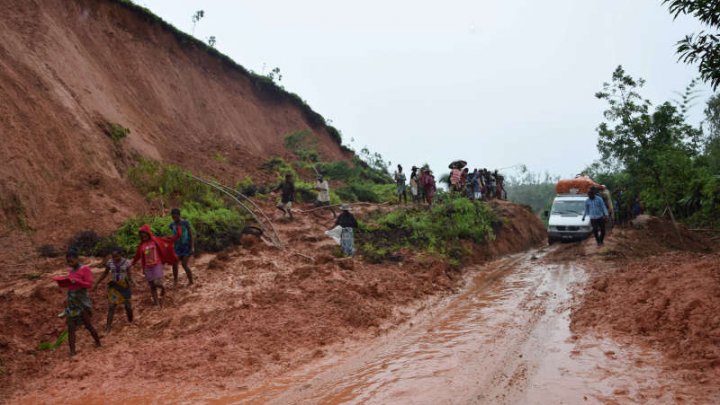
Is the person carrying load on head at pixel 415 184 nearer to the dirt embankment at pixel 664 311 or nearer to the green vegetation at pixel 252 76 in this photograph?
Answer: the dirt embankment at pixel 664 311

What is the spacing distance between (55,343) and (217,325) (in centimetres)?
215

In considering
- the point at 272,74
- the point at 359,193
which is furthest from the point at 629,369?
the point at 272,74

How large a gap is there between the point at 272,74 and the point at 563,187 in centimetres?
1764

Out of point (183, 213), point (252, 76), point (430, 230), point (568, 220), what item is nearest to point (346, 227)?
point (430, 230)

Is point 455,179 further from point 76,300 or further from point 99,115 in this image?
point 76,300

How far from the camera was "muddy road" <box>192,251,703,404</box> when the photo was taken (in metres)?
4.46

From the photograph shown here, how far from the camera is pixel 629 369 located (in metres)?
4.82

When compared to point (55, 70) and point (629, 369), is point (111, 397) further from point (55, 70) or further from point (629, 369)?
point (55, 70)

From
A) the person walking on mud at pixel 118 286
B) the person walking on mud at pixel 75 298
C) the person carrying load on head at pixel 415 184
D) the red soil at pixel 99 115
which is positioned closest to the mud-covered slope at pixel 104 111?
the red soil at pixel 99 115

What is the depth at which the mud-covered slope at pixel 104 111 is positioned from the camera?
32.9 feet

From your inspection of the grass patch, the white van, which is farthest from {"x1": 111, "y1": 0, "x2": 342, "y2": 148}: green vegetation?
the white van

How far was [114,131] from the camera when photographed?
43.4ft

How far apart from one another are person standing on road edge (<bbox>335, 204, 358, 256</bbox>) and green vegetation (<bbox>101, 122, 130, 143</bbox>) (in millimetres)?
6798

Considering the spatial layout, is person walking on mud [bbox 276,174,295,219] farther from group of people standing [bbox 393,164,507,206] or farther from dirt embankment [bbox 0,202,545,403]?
group of people standing [bbox 393,164,507,206]
